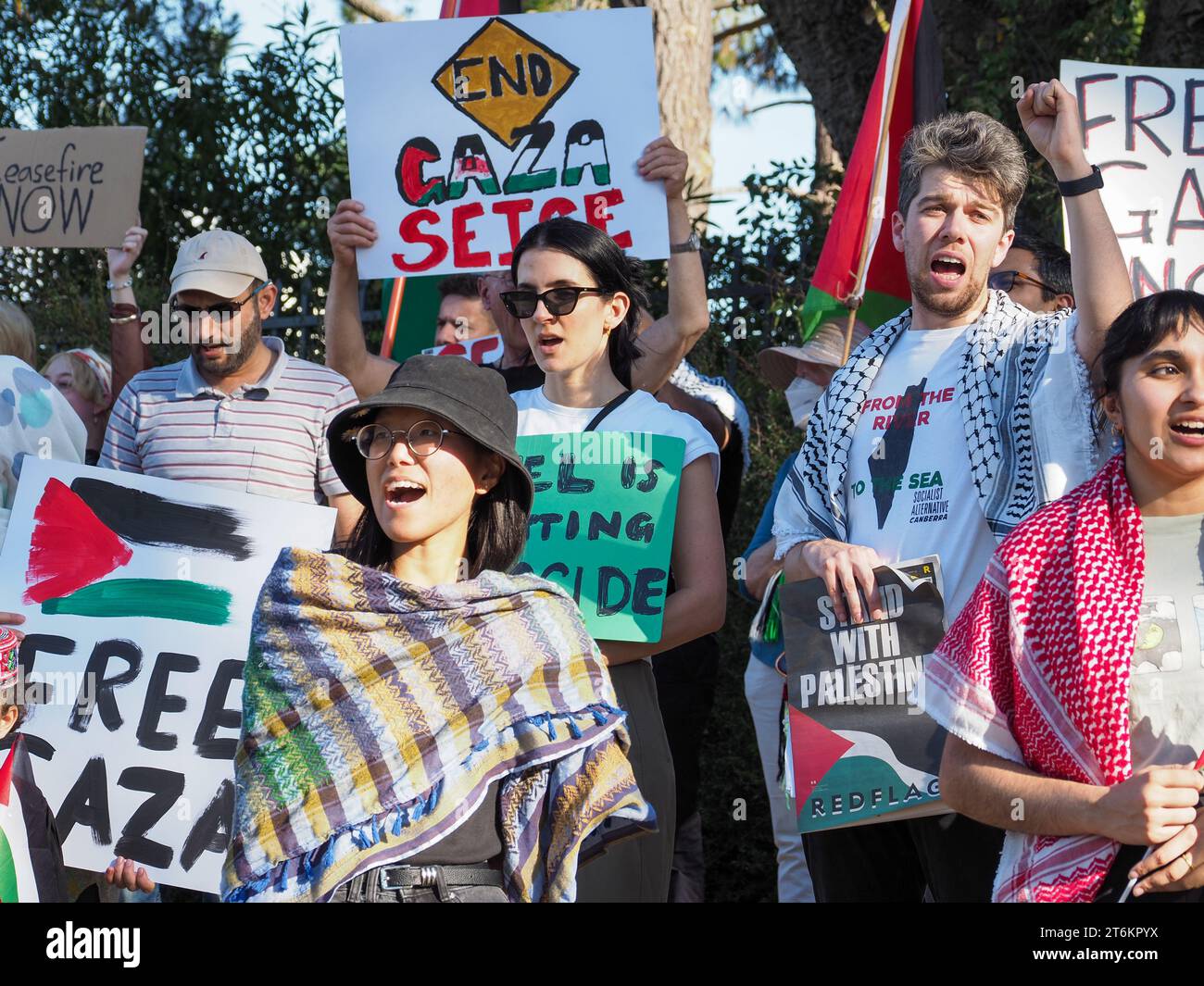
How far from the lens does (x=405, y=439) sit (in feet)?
9.92

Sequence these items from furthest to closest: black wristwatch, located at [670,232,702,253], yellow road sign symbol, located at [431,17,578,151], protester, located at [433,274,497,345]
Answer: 1. protester, located at [433,274,497,345]
2. yellow road sign symbol, located at [431,17,578,151]
3. black wristwatch, located at [670,232,702,253]

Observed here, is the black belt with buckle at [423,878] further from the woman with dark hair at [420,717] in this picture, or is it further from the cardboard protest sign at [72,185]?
the cardboard protest sign at [72,185]

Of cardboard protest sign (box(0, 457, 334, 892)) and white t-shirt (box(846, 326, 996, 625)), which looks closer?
white t-shirt (box(846, 326, 996, 625))

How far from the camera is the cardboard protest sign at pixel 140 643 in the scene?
14.1 ft

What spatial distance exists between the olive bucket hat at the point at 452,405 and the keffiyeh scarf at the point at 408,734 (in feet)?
0.86

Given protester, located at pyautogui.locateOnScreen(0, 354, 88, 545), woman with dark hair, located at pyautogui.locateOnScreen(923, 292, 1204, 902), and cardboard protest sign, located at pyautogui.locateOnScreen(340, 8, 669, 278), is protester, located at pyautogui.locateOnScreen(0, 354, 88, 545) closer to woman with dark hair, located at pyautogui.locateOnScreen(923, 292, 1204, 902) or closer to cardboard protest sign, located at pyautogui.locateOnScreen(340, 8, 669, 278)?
cardboard protest sign, located at pyautogui.locateOnScreen(340, 8, 669, 278)

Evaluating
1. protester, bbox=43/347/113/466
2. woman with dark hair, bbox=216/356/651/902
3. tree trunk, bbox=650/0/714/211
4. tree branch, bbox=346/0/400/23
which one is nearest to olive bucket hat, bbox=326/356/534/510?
woman with dark hair, bbox=216/356/651/902

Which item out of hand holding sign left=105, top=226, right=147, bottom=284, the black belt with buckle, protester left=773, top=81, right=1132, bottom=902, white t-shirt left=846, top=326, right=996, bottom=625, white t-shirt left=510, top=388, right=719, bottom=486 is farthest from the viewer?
hand holding sign left=105, top=226, right=147, bottom=284

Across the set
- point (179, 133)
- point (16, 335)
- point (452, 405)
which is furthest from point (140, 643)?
point (179, 133)

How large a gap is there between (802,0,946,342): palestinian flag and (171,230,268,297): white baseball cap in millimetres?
1721

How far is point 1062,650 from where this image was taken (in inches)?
106

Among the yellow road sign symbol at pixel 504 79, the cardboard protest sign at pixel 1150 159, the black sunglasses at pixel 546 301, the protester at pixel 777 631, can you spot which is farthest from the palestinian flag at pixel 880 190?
the black sunglasses at pixel 546 301

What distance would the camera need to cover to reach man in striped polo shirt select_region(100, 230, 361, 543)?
477 centimetres
